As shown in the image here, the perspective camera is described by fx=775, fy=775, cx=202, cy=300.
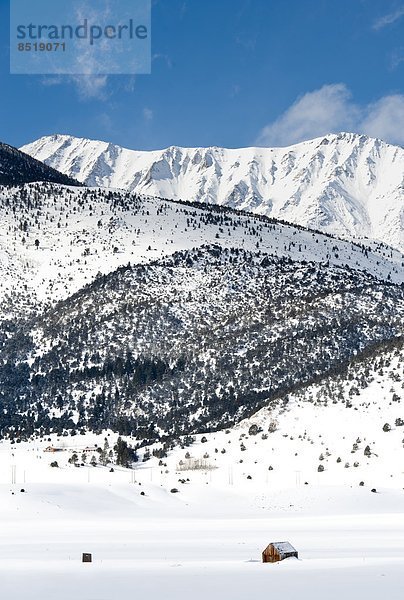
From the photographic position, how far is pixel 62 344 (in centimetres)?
18188

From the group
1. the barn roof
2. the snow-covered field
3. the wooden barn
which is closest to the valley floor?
the snow-covered field

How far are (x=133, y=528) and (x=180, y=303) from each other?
434 ft

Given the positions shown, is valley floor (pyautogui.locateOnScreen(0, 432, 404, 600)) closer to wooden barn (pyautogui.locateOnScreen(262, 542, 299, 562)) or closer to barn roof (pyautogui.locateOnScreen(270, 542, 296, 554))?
wooden barn (pyautogui.locateOnScreen(262, 542, 299, 562))

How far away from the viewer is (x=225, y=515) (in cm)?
7938

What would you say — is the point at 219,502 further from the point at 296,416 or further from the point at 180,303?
the point at 180,303

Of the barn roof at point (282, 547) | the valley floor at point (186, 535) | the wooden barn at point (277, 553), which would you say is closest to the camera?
the valley floor at point (186, 535)

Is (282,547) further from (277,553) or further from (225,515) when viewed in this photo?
(225,515)

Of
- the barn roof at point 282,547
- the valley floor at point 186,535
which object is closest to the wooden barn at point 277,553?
the barn roof at point 282,547

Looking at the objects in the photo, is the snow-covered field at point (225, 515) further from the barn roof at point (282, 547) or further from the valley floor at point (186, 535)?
the barn roof at point (282, 547)

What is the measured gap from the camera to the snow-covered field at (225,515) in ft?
105

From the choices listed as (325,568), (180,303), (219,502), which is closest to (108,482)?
(219,502)

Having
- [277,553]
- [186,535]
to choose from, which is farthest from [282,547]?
[186,535]

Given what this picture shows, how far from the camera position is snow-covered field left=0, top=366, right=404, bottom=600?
3216 centimetres

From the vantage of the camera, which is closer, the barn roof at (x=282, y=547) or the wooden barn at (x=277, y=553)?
the wooden barn at (x=277, y=553)
